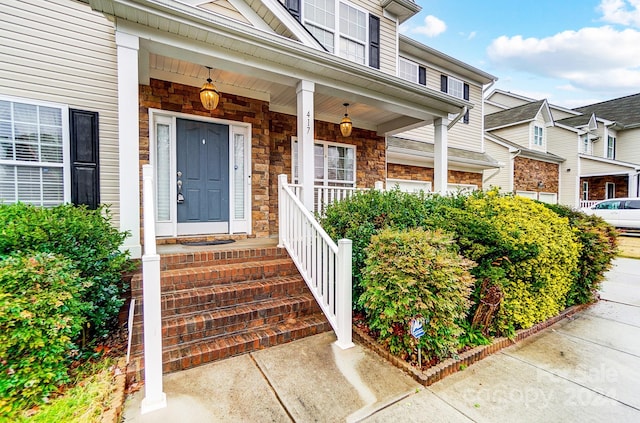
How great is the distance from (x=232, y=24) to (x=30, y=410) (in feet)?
13.8

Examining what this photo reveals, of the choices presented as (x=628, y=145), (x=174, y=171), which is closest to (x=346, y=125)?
(x=174, y=171)

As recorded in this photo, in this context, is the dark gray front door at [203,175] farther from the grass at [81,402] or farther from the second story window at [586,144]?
the second story window at [586,144]

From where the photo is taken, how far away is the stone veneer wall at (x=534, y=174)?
1290 centimetres

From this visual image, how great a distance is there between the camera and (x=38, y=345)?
2059 mm

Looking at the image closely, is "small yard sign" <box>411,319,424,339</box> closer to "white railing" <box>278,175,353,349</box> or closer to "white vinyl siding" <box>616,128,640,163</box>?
"white railing" <box>278,175,353,349</box>

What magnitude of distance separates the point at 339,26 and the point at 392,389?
739 centimetres

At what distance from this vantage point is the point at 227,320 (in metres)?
3.05

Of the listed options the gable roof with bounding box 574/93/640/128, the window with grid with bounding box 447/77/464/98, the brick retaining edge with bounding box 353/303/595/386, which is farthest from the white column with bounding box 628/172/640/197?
the brick retaining edge with bounding box 353/303/595/386

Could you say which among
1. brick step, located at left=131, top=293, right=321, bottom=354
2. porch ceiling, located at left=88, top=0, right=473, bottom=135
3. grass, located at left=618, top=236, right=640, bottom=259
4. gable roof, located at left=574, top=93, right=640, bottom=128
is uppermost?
gable roof, located at left=574, top=93, right=640, bottom=128

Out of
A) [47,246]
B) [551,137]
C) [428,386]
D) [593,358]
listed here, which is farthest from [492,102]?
[47,246]

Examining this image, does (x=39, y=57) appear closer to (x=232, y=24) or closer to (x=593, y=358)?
(x=232, y=24)

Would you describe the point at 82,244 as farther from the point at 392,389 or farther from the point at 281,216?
the point at 392,389

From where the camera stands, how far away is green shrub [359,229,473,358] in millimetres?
2709

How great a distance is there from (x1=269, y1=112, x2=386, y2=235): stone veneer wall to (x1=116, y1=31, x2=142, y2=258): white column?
2848 millimetres
